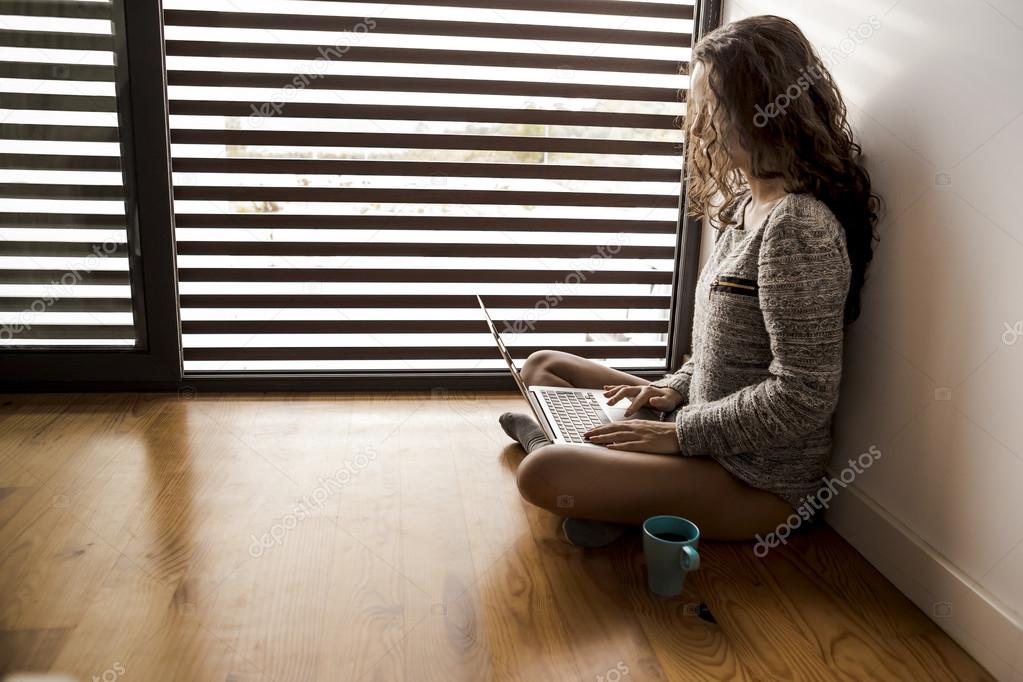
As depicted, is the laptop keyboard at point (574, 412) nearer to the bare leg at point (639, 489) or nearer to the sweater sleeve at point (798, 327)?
the bare leg at point (639, 489)

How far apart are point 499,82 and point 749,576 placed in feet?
5.49

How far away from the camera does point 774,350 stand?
166 cm

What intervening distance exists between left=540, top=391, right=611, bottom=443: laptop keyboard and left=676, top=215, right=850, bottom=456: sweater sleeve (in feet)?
1.23

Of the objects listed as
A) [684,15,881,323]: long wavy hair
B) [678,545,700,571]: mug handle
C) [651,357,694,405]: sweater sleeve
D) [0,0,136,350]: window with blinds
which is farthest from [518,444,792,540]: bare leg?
[0,0,136,350]: window with blinds

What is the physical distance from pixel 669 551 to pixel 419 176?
155 cm

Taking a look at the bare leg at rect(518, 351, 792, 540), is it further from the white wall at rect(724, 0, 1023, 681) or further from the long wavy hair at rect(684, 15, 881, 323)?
the long wavy hair at rect(684, 15, 881, 323)

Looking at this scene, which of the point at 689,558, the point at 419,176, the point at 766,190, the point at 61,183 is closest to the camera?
the point at 689,558

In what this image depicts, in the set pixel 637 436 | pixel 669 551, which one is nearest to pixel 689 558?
pixel 669 551

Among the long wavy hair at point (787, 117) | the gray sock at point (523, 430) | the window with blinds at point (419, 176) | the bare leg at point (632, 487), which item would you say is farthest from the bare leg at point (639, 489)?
the window with blinds at point (419, 176)

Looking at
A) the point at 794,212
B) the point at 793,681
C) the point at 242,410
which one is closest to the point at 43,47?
the point at 242,410

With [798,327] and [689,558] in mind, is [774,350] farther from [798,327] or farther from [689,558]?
[689,558]

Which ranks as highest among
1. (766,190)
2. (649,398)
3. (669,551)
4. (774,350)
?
(766,190)

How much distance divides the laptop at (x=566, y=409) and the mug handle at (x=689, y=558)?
34 centimetres

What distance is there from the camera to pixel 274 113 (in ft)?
8.42
